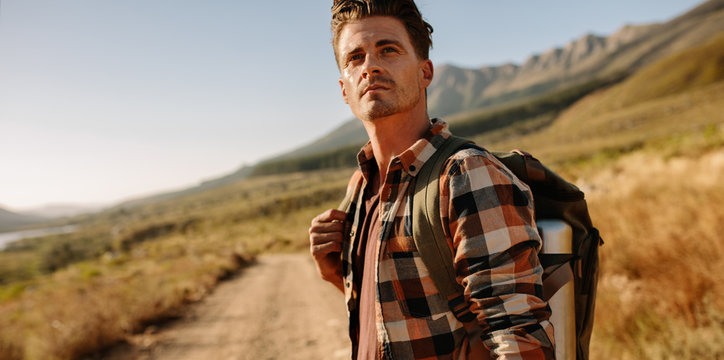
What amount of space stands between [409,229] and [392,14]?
0.92 metres

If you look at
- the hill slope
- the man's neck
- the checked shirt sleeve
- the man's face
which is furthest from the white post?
the hill slope

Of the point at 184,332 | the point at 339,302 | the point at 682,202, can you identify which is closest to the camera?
the point at 682,202

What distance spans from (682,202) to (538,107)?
143280mm

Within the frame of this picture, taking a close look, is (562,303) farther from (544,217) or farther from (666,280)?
(666,280)

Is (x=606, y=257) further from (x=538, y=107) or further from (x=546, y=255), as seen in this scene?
(x=538, y=107)

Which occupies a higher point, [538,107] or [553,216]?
[538,107]

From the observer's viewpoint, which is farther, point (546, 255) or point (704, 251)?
point (704, 251)

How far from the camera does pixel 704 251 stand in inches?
153

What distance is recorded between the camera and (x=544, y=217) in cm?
135

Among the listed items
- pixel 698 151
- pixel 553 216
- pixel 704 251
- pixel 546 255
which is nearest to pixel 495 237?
pixel 546 255

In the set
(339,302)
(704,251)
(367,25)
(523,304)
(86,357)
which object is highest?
(367,25)

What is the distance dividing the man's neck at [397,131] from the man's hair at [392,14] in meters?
0.30

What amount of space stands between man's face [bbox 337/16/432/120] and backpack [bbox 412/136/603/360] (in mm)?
274

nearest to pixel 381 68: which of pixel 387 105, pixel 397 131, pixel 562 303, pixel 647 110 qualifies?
pixel 387 105
